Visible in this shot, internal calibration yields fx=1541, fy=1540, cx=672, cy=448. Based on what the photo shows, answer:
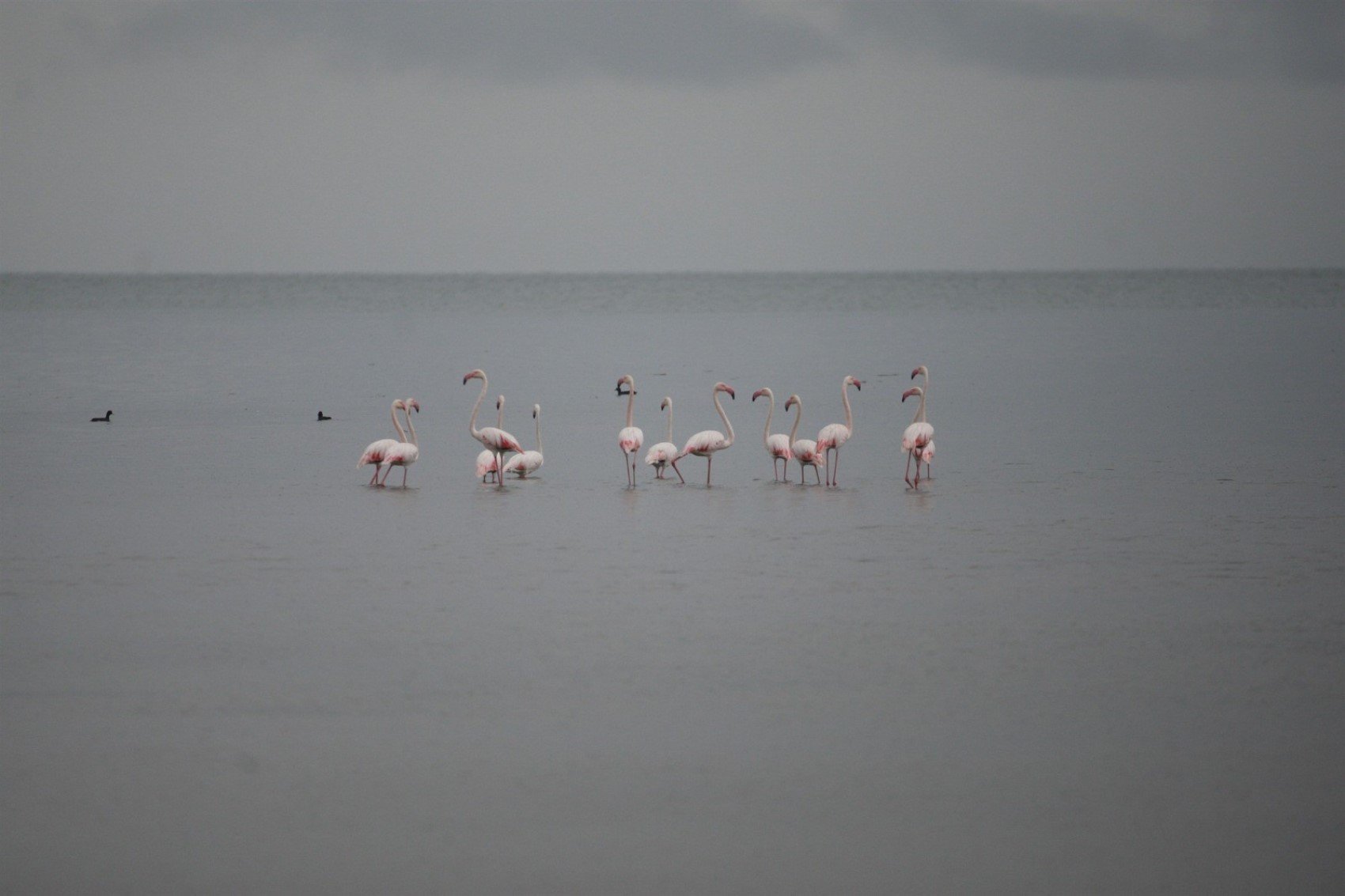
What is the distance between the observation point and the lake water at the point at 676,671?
17.5 feet

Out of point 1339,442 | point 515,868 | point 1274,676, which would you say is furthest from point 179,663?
point 1339,442

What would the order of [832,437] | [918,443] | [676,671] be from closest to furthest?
[676,671] < [918,443] < [832,437]

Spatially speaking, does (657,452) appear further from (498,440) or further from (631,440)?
(498,440)

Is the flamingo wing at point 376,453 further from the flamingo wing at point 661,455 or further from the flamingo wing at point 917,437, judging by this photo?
the flamingo wing at point 917,437

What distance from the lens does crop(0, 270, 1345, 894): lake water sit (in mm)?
5324

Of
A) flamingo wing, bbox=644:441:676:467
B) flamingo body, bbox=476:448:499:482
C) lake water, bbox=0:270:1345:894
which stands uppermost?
flamingo wing, bbox=644:441:676:467

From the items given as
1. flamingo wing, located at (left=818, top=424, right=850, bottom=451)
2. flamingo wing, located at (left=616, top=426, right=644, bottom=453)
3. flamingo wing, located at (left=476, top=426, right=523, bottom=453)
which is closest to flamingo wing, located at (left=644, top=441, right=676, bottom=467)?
flamingo wing, located at (left=616, top=426, right=644, bottom=453)

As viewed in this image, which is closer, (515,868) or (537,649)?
(515,868)

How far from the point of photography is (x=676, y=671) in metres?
7.29

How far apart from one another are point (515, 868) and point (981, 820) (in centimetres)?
168

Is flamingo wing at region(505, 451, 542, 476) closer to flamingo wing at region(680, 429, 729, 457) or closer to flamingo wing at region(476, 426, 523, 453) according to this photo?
flamingo wing at region(476, 426, 523, 453)

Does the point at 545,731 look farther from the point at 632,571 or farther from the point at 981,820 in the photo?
the point at 632,571

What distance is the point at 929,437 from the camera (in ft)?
45.4

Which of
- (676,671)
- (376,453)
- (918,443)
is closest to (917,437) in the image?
(918,443)
